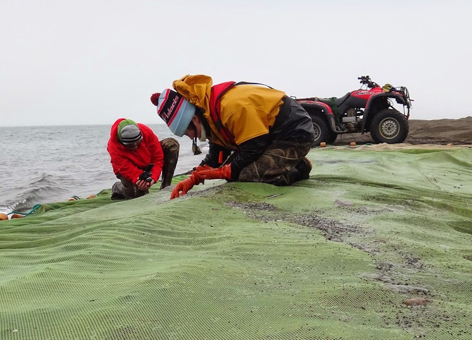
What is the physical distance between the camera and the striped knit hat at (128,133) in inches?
194

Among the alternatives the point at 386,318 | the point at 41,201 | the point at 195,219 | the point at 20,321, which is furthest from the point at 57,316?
Result: the point at 41,201

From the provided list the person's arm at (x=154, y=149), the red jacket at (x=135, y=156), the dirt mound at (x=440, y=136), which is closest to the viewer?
the red jacket at (x=135, y=156)

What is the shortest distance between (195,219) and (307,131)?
65.8 inches

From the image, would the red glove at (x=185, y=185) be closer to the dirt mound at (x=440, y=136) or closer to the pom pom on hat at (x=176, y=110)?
the pom pom on hat at (x=176, y=110)

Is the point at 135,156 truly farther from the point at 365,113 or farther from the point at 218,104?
the point at 365,113

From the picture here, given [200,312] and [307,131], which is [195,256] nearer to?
[200,312]

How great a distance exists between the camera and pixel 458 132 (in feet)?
42.1

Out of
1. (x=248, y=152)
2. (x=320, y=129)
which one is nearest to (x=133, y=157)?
(x=248, y=152)

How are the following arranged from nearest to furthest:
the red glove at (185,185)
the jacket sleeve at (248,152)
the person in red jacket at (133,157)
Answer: the jacket sleeve at (248,152)
the red glove at (185,185)
the person in red jacket at (133,157)

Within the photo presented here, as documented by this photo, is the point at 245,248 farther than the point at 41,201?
No

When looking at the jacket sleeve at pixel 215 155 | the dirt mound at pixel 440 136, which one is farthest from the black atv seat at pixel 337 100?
the jacket sleeve at pixel 215 155

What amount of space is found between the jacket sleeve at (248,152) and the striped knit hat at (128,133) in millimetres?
1197

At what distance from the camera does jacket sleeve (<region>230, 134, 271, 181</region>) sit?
4.15 metres

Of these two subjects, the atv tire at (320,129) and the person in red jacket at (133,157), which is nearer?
the person in red jacket at (133,157)
